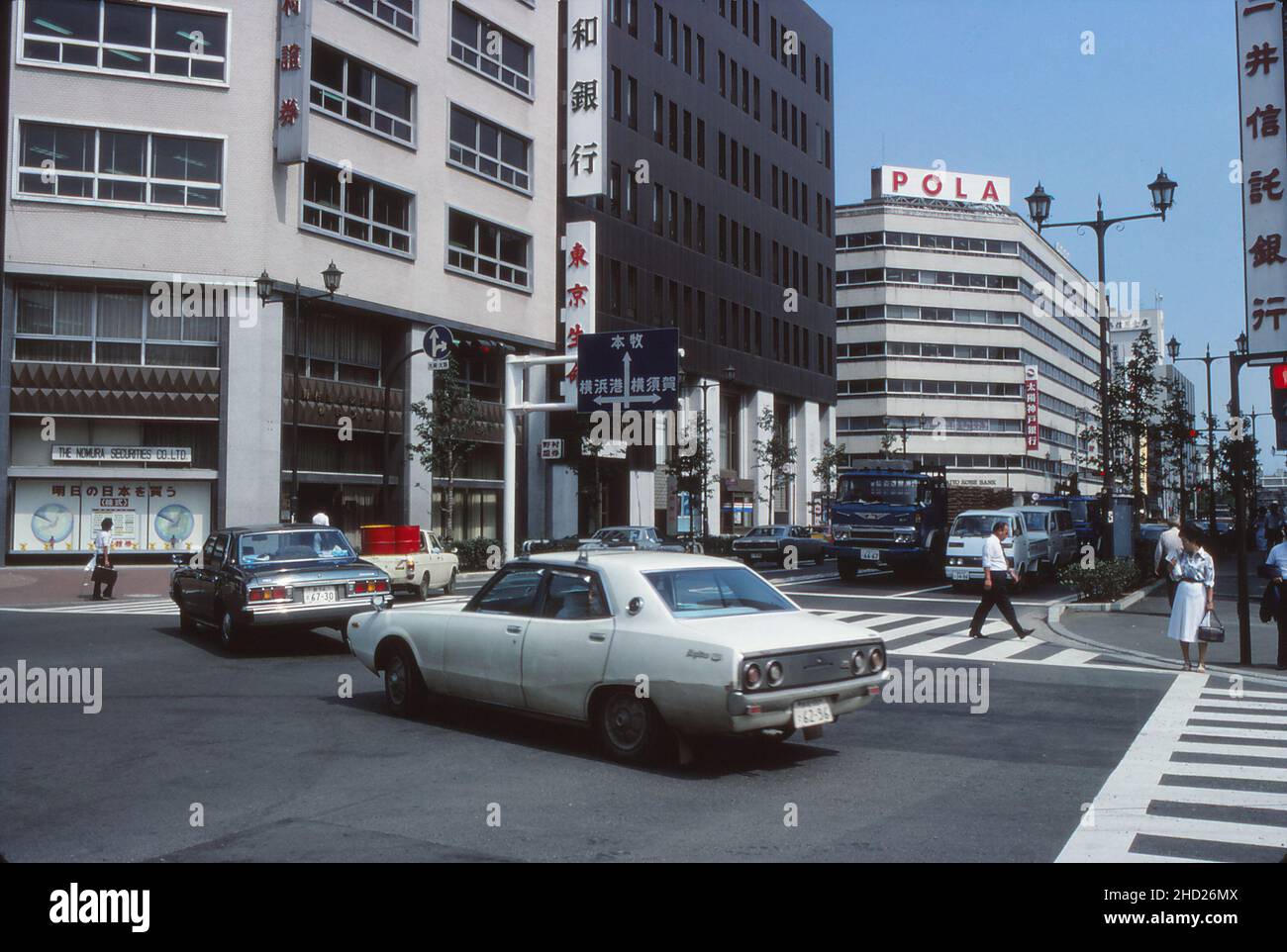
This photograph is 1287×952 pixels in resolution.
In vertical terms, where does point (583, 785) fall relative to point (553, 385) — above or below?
below

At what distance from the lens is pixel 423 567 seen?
2434 cm

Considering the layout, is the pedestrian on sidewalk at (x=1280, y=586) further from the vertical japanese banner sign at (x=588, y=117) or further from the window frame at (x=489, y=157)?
the vertical japanese banner sign at (x=588, y=117)

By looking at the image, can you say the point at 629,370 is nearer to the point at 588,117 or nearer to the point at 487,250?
the point at 487,250

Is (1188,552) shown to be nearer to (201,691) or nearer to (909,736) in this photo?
(909,736)

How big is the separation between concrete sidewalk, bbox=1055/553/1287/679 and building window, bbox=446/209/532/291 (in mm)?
25451

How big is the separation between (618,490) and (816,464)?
18999mm

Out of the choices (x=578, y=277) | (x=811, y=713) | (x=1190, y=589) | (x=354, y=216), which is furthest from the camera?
(x=578, y=277)

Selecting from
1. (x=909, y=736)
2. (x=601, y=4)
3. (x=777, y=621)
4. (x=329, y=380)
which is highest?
(x=601, y=4)

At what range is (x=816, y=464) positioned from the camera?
221 feet

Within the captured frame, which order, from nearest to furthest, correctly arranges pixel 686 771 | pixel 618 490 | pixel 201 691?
pixel 686 771 → pixel 201 691 → pixel 618 490

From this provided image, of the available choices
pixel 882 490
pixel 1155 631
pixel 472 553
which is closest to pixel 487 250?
pixel 472 553

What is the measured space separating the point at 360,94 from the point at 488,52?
778 centimetres
